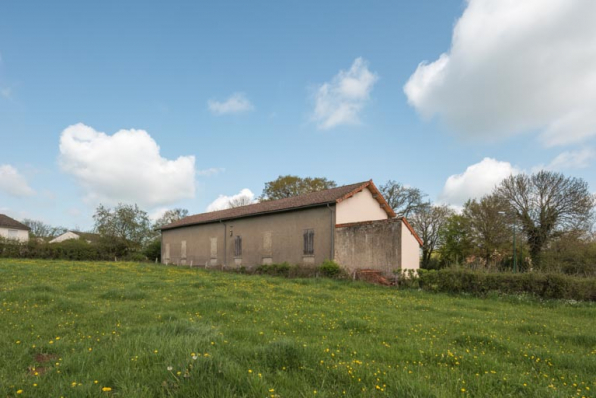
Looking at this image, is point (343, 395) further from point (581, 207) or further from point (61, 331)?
point (581, 207)

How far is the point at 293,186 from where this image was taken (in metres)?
44.3

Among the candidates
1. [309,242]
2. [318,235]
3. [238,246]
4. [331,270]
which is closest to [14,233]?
[238,246]

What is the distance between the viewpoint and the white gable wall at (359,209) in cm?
1925

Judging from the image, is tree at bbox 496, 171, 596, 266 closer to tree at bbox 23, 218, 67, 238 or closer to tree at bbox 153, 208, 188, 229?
tree at bbox 153, 208, 188, 229

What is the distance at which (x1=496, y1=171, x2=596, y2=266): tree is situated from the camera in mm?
27297

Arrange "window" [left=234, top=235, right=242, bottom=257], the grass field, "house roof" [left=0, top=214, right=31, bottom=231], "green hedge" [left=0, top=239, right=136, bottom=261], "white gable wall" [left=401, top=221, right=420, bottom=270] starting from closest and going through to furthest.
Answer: the grass field
"white gable wall" [left=401, top=221, right=420, bottom=270]
"window" [left=234, top=235, right=242, bottom=257]
"green hedge" [left=0, top=239, right=136, bottom=261]
"house roof" [left=0, top=214, right=31, bottom=231]

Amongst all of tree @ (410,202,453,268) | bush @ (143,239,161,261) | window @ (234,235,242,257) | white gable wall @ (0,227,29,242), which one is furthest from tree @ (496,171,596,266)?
white gable wall @ (0,227,29,242)

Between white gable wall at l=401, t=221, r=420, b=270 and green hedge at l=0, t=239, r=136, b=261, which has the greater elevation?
white gable wall at l=401, t=221, r=420, b=270

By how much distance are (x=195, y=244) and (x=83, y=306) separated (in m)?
22.5

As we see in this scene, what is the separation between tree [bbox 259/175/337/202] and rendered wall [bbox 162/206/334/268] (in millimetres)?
16141

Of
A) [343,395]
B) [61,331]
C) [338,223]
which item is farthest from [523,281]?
[61,331]

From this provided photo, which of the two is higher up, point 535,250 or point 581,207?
point 581,207

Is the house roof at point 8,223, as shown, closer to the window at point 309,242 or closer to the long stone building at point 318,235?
the long stone building at point 318,235

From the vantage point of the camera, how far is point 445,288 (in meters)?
12.8
